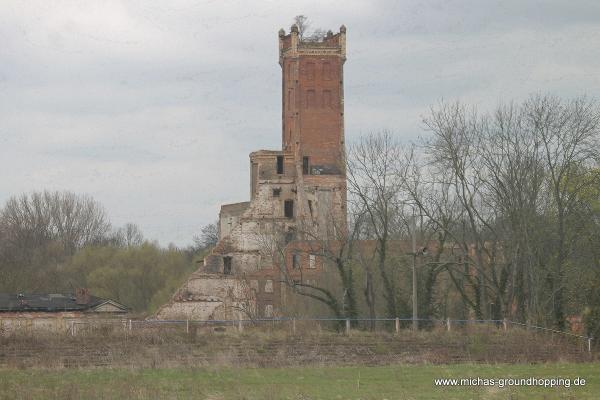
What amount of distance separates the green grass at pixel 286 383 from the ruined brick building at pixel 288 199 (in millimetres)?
30159

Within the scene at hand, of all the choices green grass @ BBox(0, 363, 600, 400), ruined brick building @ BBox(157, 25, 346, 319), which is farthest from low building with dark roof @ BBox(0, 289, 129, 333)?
green grass @ BBox(0, 363, 600, 400)

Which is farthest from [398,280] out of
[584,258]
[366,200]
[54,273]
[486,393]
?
[54,273]

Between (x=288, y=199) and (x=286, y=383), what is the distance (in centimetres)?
4324

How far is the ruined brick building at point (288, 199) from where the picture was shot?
6250cm

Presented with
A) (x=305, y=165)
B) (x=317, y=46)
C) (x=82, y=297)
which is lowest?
(x=82, y=297)

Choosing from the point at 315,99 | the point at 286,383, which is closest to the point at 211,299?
the point at 315,99

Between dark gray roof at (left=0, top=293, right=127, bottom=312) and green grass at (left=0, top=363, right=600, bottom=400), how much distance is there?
30.5m

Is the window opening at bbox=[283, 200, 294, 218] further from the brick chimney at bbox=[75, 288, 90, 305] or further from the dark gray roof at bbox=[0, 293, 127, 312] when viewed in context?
the brick chimney at bbox=[75, 288, 90, 305]

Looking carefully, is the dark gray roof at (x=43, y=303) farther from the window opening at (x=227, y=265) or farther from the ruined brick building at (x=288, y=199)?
the window opening at (x=227, y=265)

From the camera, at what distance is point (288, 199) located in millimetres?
67500

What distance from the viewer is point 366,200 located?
48.2 metres

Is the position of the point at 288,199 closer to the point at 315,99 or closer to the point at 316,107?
the point at 316,107

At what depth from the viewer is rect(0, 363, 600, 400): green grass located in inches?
826

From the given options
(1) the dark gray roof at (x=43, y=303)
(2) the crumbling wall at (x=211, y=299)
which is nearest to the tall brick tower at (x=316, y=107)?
(2) the crumbling wall at (x=211, y=299)
